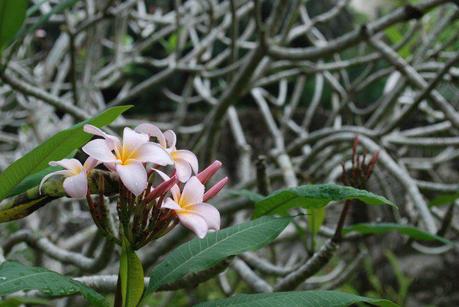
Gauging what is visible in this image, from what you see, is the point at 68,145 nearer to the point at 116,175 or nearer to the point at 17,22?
the point at 116,175

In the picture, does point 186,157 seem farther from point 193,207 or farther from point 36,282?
point 36,282

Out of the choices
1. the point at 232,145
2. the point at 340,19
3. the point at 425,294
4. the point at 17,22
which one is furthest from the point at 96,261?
→ the point at 340,19

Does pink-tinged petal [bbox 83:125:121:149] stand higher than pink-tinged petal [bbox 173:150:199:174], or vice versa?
pink-tinged petal [bbox 83:125:121:149]

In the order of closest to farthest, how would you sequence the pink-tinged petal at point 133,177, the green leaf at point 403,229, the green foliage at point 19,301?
1. the green foliage at point 19,301
2. the pink-tinged petal at point 133,177
3. the green leaf at point 403,229

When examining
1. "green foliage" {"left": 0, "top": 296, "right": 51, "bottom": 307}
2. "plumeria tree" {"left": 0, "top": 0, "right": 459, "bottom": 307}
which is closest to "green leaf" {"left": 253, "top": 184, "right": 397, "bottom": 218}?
"plumeria tree" {"left": 0, "top": 0, "right": 459, "bottom": 307}

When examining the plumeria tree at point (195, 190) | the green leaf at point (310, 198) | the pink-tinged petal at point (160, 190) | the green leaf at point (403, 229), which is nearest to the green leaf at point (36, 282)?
the plumeria tree at point (195, 190)

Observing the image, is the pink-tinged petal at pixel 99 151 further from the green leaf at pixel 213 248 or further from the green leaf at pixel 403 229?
the green leaf at pixel 403 229

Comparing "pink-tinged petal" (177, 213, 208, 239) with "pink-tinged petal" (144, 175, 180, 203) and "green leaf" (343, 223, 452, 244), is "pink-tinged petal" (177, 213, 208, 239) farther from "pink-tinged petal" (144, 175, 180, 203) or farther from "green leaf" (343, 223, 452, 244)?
"green leaf" (343, 223, 452, 244)
